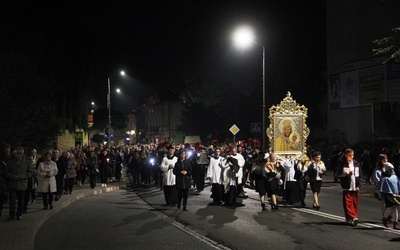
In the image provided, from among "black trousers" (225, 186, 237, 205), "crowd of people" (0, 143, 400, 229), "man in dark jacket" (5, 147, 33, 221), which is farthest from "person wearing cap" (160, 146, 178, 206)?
"man in dark jacket" (5, 147, 33, 221)

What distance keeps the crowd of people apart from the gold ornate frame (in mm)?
2270

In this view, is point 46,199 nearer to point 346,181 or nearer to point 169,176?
point 169,176

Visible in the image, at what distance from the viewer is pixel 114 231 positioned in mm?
12109

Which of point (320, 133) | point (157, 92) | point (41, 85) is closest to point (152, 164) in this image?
point (41, 85)

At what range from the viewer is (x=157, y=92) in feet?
318

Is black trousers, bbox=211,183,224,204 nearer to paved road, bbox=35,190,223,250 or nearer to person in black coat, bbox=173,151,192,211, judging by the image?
person in black coat, bbox=173,151,192,211

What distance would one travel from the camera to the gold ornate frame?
2112cm

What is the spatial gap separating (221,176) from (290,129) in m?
5.35

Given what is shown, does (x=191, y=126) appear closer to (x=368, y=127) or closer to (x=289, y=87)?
(x=289, y=87)

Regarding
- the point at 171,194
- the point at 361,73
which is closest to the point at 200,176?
the point at 171,194

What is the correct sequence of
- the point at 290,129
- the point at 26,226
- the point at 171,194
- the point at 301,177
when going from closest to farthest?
1. the point at 26,226
2. the point at 301,177
3. the point at 171,194
4. the point at 290,129

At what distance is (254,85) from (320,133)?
9.34 meters

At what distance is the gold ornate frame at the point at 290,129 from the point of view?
21.1m

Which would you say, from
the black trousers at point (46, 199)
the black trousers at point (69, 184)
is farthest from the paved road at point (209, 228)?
the black trousers at point (69, 184)
